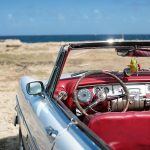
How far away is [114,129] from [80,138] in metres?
0.68

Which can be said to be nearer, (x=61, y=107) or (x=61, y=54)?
(x=61, y=107)

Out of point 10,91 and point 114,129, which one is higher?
point 114,129

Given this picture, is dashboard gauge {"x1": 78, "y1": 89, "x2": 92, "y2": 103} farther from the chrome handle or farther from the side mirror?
the chrome handle

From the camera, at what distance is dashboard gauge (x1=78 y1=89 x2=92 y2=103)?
4.71 m

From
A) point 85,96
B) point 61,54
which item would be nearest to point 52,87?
point 61,54

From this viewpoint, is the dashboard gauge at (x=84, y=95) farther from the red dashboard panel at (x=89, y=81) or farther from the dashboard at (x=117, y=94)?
the red dashboard panel at (x=89, y=81)

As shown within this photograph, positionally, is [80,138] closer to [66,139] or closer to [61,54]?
[66,139]

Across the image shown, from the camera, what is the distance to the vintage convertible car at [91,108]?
3.09 meters

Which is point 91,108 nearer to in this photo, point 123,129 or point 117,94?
point 117,94

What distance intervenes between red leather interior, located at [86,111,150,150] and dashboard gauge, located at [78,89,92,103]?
1225 millimetres

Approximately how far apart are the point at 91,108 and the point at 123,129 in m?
0.93

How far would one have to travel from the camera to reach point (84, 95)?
4.75 metres

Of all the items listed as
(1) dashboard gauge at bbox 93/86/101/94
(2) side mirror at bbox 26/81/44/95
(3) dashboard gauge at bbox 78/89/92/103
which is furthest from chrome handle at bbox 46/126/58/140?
(1) dashboard gauge at bbox 93/86/101/94

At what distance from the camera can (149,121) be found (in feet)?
11.7
